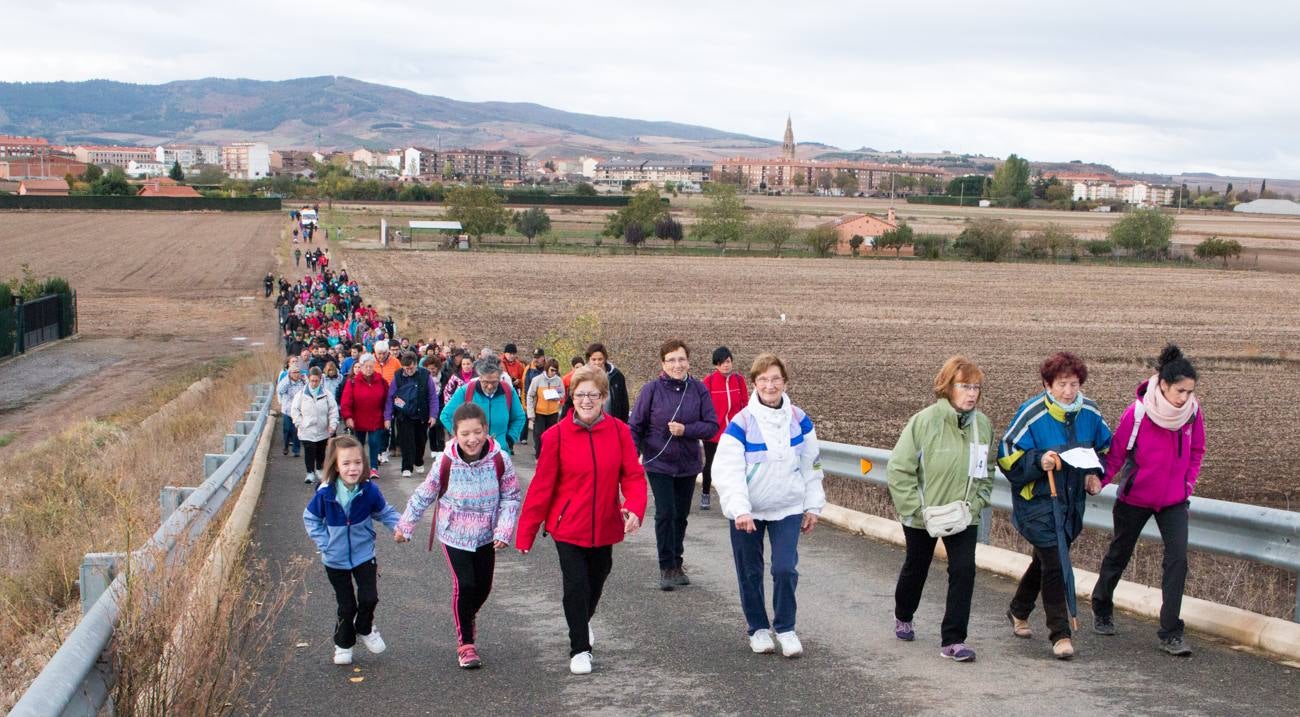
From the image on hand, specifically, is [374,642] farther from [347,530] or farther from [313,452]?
[313,452]

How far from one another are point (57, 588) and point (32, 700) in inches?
168

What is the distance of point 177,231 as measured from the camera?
90812 millimetres

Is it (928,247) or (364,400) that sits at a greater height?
(364,400)

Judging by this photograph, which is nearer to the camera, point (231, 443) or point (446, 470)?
point (446, 470)

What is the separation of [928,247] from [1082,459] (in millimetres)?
82609

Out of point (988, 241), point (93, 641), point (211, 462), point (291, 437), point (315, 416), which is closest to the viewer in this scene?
point (93, 641)

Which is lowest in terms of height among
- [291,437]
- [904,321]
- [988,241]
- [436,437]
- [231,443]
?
[904,321]

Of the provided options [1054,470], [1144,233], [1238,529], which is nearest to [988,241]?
[1144,233]

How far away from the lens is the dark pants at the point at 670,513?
8414mm

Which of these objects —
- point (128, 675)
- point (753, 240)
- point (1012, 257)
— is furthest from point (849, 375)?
point (753, 240)

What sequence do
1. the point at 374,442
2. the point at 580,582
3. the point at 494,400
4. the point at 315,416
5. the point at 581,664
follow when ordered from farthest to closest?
the point at 374,442 < the point at 315,416 < the point at 494,400 < the point at 580,582 < the point at 581,664

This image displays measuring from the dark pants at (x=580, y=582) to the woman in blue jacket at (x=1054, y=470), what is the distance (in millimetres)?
2254

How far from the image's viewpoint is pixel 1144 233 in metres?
87.9

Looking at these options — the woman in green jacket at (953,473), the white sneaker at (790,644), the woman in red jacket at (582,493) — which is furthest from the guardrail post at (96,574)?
the woman in green jacket at (953,473)
